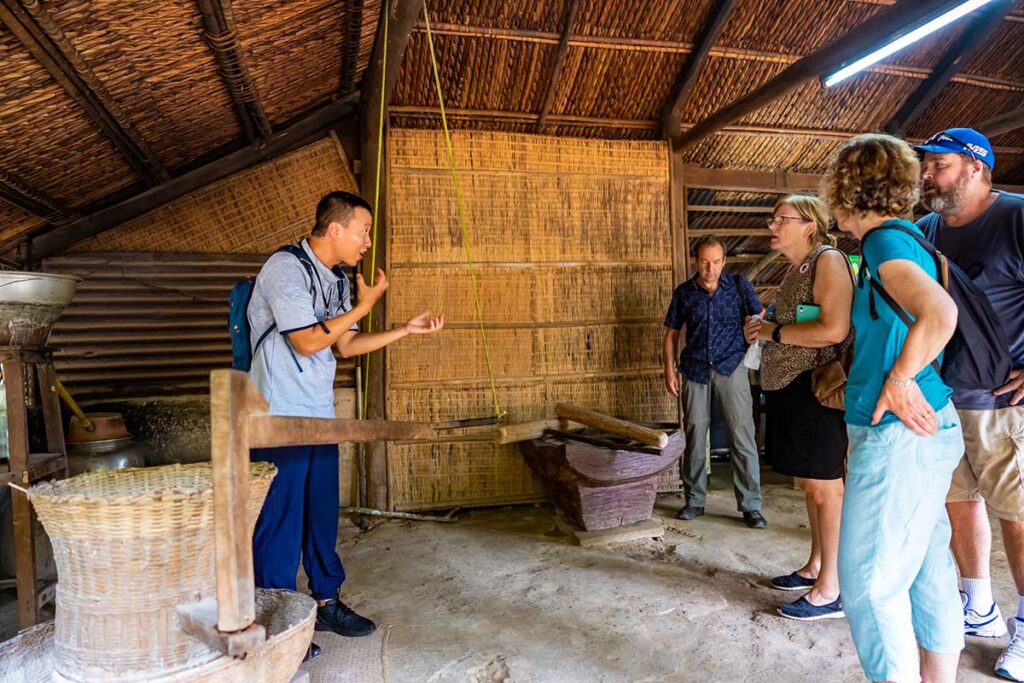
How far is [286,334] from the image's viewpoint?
2086 mm

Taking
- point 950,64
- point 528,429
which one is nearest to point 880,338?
point 528,429

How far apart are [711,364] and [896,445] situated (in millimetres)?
2350

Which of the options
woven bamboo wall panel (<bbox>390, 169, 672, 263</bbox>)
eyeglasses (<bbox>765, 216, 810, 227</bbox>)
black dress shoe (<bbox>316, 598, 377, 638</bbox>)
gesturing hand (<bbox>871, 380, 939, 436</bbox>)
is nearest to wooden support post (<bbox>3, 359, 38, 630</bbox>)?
black dress shoe (<bbox>316, 598, 377, 638</bbox>)

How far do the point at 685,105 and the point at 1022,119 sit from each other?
205cm

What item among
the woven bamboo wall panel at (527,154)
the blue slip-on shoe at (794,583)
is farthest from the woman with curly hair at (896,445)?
the woven bamboo wall panel at (527,154)

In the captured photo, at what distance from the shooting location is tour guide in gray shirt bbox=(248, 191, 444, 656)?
2086 mm

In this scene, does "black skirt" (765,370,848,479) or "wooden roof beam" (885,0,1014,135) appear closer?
"black skirt" (765,370,848,479)

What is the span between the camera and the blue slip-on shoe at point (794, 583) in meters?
2.68

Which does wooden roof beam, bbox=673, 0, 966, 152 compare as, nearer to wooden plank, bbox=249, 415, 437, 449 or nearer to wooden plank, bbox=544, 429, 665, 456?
wooden plank, bbox=544, 429, 665, 456

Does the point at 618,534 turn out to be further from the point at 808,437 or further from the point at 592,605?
the point at 808,437

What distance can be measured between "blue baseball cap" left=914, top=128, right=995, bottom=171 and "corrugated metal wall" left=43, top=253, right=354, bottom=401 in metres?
3.34


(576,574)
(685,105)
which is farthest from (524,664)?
(685,105)

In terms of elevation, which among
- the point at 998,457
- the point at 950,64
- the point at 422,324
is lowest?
the point at 998,457

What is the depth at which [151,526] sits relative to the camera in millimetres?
1357
